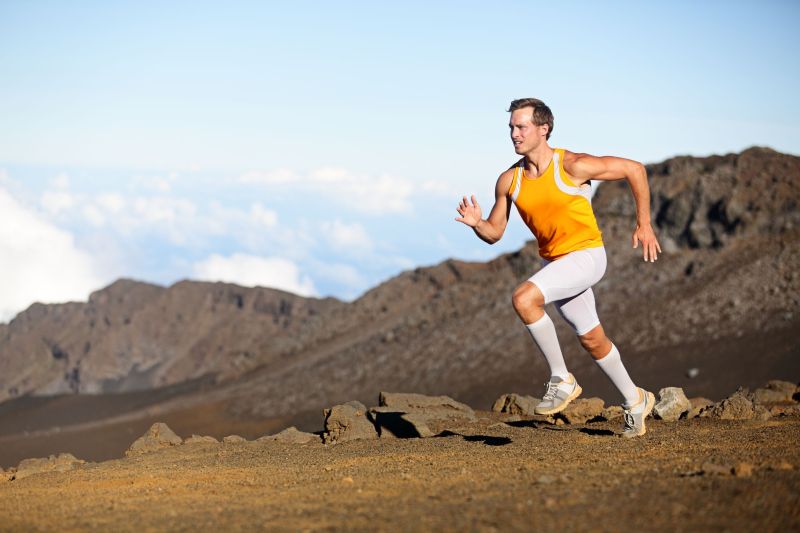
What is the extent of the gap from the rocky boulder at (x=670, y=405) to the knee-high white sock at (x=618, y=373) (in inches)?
172

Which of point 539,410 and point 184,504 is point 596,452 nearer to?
point 539,410

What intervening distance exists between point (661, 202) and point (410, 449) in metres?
39.1

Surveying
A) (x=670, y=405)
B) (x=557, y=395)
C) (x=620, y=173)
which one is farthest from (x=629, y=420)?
(x=670, y=405)

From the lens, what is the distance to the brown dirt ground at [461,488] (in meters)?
6.96

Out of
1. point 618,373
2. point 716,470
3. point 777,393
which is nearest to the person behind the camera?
point 716,470

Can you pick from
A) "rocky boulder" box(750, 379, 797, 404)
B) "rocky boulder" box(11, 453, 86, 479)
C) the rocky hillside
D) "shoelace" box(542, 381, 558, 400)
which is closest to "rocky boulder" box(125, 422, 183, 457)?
"rocky boulder" box(11, 453, 86, 479)

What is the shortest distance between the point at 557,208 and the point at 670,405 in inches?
251

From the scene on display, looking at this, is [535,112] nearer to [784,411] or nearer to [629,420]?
[629,420]

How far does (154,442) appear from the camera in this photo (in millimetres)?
17328

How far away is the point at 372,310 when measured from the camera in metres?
62.8

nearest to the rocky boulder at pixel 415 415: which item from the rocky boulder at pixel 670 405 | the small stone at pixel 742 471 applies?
the rocky boulder at pixel 670 405

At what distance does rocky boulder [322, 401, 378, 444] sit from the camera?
1563cm

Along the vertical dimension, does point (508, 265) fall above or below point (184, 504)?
above

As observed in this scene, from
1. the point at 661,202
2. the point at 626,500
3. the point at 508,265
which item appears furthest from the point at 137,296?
the point at 626,500
